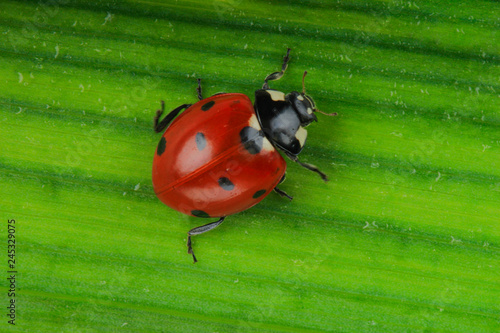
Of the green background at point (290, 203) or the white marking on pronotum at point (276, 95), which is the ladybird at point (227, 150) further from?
the green background at point (290, 203)

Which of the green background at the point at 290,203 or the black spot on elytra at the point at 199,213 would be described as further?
the green background at the point at 290,203

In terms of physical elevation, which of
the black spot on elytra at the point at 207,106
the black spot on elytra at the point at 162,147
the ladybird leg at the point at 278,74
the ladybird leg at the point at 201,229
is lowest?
the ladybird leg at the point at 201,229

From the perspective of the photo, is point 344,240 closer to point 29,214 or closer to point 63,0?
point 29,214

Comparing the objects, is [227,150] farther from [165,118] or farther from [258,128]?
[165,118]

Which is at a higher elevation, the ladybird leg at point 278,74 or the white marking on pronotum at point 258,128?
the ladybird leg at point 278,74

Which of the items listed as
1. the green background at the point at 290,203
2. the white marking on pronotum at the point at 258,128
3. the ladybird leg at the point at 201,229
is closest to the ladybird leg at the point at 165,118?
the green background at the point at 290,203

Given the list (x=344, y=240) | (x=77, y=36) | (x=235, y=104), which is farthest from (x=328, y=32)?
(x=77, y=36)

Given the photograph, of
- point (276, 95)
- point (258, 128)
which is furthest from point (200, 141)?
point (276, 95)
